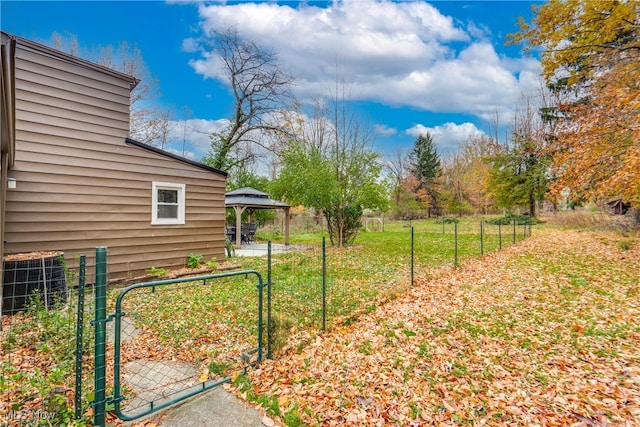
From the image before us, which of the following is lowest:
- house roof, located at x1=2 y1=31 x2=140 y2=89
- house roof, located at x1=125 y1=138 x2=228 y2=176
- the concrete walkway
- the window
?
the concrete walkway

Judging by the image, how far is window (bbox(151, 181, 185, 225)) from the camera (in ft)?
22.7

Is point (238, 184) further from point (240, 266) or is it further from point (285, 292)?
point (285, 292)

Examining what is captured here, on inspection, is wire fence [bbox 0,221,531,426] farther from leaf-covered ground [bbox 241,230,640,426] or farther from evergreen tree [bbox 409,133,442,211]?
evergreen tree [bbox 409,133,442,211]

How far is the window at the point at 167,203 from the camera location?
6.93 meters

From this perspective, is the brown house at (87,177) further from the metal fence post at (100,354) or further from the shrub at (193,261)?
the metal fence post at (100,354)

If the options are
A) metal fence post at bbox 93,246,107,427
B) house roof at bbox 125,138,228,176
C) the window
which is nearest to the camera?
metal fence post at bbox 93,246,107,427

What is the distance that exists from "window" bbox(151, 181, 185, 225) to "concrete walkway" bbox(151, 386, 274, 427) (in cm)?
538

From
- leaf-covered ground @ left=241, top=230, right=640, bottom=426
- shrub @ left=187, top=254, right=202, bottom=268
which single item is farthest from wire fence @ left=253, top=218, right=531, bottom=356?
shrub @ left=187, top=254, right=202, bottom=268

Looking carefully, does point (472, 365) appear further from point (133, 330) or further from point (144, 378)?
point (133, 330)

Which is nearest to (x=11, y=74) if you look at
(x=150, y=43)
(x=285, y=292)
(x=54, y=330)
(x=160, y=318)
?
(x=54, y=330)

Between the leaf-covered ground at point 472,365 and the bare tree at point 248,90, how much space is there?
550 inches

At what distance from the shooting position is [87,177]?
598cm

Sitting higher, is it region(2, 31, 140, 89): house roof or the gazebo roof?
region(2, 31, 140, 89): house roof

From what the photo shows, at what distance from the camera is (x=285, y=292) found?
5656 millimetres
